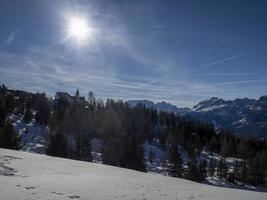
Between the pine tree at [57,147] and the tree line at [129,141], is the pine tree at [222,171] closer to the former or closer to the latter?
the tree line at [129,141]

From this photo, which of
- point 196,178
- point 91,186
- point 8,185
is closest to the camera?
point 8,185

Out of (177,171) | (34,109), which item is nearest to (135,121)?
(34,109)

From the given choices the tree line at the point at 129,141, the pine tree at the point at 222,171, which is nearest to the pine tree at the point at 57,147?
the tree line at the point at 129,141

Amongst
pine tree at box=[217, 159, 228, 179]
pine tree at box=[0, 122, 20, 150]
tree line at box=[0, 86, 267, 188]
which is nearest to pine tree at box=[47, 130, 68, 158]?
tree line at box=[0, 86, 267, 188]

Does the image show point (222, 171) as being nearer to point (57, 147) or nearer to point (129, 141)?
point (129, 141)

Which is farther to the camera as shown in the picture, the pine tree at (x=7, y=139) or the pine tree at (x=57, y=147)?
the pine tree at (x=57, y=147)

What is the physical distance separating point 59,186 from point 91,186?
2.30 m

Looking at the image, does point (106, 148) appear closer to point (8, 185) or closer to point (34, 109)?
point (8, 185)

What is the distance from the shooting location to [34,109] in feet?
625

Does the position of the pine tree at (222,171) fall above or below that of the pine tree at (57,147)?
below

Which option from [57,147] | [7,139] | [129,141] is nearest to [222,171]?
[129,141]

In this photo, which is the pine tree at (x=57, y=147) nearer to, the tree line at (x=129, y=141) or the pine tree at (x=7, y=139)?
the tree line at (x=129, y=141)

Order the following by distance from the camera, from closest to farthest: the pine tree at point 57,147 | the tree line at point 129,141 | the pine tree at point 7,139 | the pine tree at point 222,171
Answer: the pine tree at point 7,139, the pine tree at point 57,147, the tree line at point 129,141, the pine tree at point 222,171

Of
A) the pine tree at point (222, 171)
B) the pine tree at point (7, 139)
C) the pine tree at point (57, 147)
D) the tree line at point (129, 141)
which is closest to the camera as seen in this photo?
the pine tree at point (7, 139)
